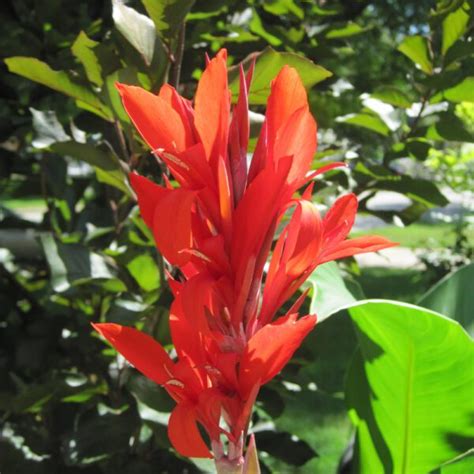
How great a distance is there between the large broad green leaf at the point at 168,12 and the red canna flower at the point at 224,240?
704 millimetres

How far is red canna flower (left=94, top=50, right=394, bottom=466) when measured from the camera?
821mm

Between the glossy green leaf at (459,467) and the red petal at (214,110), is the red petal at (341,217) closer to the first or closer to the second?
the red petal at (214,110)

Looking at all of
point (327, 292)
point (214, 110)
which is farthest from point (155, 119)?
point (327, 292)

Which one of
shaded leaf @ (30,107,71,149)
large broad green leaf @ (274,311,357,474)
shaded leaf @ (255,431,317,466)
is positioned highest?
shaded leaf @ (30,107,71,149)

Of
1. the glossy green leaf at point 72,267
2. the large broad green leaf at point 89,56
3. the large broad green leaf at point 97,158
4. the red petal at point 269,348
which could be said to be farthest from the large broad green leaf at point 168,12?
the red petal at point 269,348

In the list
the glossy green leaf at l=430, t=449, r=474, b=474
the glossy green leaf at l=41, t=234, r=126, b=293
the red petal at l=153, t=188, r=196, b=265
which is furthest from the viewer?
the glossy green leaf at l=41, t=234, r=126, b=293

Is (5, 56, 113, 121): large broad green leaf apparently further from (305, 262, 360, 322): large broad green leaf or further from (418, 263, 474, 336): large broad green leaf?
(418, 263, 474, 336): large broad green leaf

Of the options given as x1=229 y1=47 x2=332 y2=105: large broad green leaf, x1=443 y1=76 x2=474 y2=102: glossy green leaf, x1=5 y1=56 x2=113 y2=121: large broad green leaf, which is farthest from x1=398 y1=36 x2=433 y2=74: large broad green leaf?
x1=5 y1=56 x2=113 y2=121: large broad green leaf

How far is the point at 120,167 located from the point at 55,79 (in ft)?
0.79

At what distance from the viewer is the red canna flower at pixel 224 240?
0.82 meters

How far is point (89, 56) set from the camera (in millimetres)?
1629

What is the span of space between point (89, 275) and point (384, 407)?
Result: 76cm

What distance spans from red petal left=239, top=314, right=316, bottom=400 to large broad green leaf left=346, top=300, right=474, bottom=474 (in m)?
0.39

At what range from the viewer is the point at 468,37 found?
2.10 m
